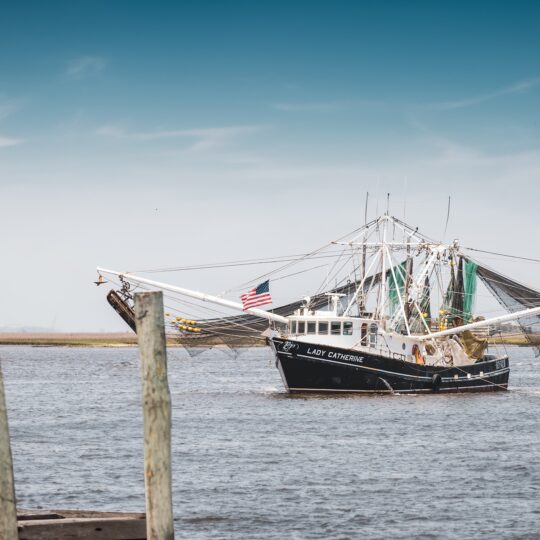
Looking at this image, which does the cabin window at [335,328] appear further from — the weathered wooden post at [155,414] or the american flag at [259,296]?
the weathered wooden post at [155,414]

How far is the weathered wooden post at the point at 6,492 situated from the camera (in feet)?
48.0

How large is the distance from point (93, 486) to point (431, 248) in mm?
44917

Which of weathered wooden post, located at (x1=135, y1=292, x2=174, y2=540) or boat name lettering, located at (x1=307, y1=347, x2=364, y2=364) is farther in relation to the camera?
boat name lettering, located at (x1=307, y1=347, x2=364, y2=364)

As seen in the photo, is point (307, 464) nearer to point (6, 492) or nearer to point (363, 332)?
point (6, 492)

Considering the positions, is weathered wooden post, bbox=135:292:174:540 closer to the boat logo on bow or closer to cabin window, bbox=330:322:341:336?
the boat logo on bow

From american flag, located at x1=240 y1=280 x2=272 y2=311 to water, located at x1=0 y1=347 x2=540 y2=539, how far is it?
5206 millimetres

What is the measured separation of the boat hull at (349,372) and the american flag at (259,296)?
8.10ft

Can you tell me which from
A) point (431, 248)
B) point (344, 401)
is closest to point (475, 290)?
point (431, 248)

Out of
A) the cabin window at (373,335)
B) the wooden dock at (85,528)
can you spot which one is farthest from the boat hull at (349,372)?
the wooden dock at (85,528)

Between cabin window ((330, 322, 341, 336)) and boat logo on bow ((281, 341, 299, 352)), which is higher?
cabin window ((330, 322, 341, 336))

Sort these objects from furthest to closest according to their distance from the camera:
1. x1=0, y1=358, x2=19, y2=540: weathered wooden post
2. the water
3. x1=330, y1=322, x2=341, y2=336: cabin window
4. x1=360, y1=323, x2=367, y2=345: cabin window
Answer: x1=360, y1=323, x2=367, y2=345: cabin window < x1=330, y1=322, x2=341, y2=336: cabin window < the water < x1=0, y1=358, x2=19, y2=540: weathered wooden post

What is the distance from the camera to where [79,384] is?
8012 cm

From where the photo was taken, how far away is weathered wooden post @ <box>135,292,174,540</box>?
583 inches

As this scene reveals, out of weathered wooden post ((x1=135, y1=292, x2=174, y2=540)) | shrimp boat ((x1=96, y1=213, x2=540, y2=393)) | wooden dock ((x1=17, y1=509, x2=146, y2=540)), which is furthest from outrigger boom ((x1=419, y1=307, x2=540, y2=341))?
weathered wooden post ((x1=135, y1=292, x2=174, y2=540))
